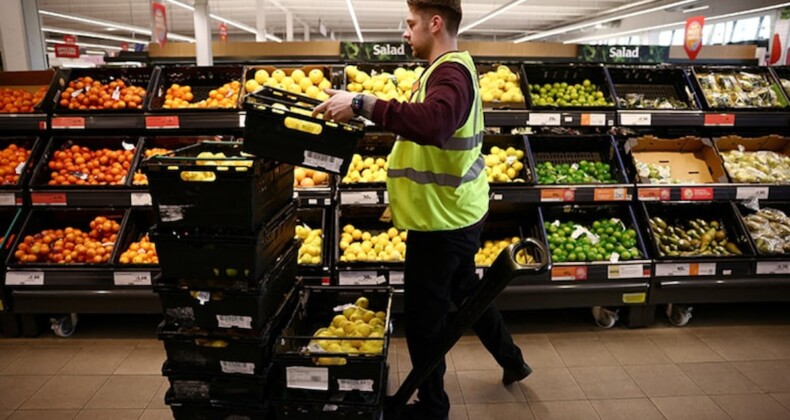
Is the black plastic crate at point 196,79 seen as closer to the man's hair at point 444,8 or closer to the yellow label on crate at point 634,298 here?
the man's hair at point 444,8

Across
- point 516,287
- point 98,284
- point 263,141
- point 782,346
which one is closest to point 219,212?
point 263,141

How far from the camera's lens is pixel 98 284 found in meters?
3.55

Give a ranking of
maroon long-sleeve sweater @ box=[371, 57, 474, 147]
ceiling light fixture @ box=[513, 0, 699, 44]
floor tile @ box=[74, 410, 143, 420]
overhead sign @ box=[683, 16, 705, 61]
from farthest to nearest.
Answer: ceiling light fixture @ box=[513, 0, 699, 44] → overhead sign @ box=[683, 16, 705, 61] → floor tile @ box=[74, 410, 143, 420] → maroon long-sleeve sweater @ box=[371, 57, 474, 147]

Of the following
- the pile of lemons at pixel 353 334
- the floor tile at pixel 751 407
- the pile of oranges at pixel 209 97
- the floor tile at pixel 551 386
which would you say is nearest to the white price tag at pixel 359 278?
the pile of lemons at pixel 353 334

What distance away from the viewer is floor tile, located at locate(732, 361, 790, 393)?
3.08 m

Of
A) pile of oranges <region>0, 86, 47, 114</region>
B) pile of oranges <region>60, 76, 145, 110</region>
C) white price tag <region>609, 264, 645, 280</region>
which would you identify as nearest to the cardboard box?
white price tag <region>609, 264, 645, 280</region>

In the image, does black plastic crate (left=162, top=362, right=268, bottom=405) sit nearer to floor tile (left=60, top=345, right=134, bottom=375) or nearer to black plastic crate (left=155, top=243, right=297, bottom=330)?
black plastic crate (left=155, top=243, right=297, bottom=330)

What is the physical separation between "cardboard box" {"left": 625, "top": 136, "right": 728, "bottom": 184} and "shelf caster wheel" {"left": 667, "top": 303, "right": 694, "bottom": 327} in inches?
38.7

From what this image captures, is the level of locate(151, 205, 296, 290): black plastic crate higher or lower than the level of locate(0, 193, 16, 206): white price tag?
higher

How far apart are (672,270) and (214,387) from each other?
10.3 ft

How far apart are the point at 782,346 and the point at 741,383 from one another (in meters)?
0.75

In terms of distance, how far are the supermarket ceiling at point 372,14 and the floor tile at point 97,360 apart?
1067 cm

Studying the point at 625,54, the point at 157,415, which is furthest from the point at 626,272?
the point at 625,54

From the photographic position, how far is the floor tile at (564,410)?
9.14 feet
